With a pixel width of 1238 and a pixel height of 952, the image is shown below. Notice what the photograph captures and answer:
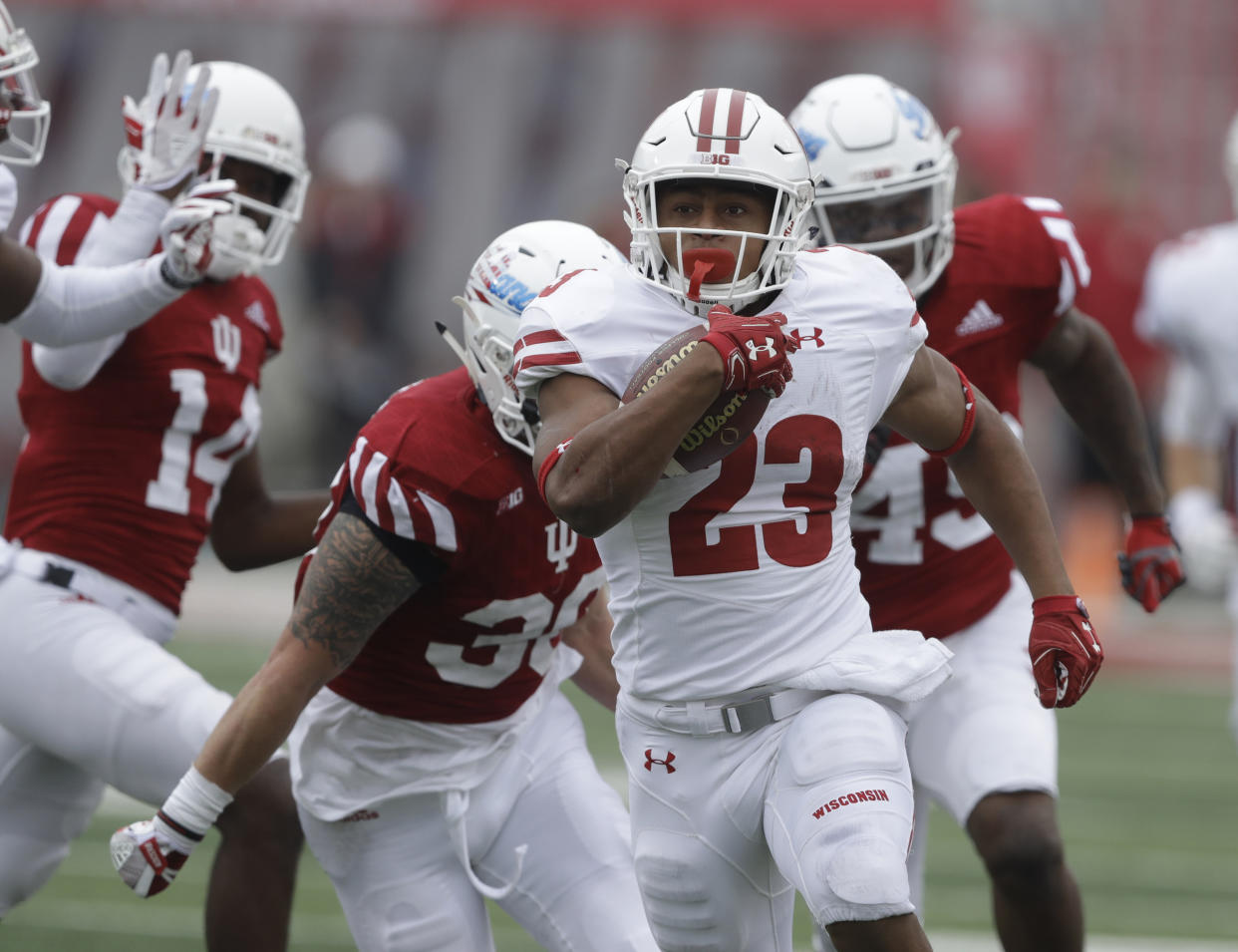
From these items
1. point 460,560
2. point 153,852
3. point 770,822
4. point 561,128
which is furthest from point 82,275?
point 561,128

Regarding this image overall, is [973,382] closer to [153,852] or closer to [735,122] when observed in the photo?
[735,122]

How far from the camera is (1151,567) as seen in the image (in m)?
4.13

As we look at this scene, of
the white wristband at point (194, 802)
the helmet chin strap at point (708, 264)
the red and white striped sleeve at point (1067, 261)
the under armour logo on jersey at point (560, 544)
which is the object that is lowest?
the white wristband at point (194, 802)

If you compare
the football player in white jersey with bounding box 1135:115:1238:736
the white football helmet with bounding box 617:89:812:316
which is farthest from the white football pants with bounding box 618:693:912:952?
the football player in white jersey with bounding box 1135:115:1238:736

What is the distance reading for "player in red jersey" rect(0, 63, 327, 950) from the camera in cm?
363

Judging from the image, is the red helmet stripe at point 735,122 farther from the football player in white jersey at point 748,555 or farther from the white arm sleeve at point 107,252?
the white arm sleeve at point 107,252

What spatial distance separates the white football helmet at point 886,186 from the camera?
3.94m

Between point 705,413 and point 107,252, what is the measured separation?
65.1 inches

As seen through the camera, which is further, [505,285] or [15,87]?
[15,87]

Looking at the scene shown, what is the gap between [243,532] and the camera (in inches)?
166

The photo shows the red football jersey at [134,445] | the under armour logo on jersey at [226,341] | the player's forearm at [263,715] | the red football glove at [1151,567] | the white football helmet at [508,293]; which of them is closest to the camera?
the player's forearm at [263,715]

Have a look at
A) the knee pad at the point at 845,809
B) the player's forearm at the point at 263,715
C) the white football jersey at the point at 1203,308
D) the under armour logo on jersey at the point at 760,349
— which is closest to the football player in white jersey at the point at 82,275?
the player's forearm at the point at 263,715

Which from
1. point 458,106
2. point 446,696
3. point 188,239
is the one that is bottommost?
point 458,106

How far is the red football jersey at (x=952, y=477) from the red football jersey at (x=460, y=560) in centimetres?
72
